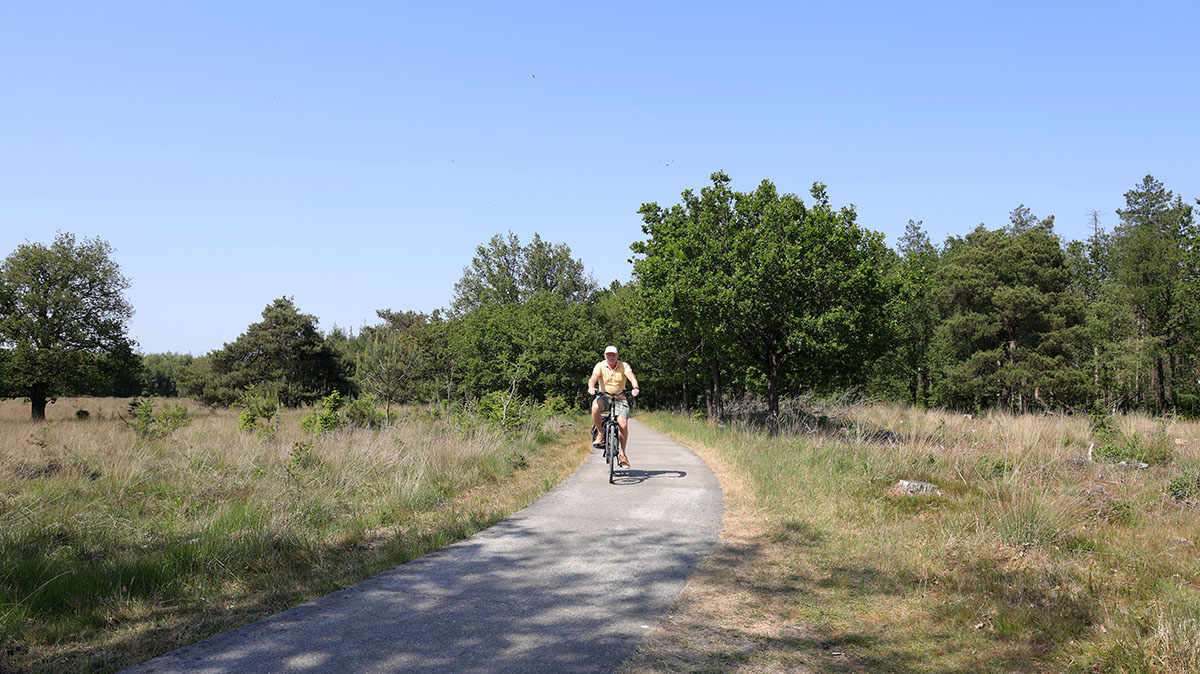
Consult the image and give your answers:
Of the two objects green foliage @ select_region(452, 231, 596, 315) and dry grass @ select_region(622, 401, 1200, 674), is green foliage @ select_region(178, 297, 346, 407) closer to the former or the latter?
green foliage @ select_region(452, 231, 596, 315)

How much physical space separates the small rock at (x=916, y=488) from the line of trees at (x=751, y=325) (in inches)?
398

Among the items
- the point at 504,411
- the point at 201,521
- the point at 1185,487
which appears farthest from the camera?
the point at 504,411

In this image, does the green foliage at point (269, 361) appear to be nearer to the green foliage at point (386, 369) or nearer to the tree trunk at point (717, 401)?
the green foliage at point (386, 369)

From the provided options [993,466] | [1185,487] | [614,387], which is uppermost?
[614,387]

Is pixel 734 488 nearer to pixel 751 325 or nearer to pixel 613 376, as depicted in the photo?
pixel 613 376

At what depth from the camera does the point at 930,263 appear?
60125mm

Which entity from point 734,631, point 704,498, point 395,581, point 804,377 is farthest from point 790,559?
point 804,377

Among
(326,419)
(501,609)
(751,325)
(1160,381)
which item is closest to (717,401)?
(751,325)

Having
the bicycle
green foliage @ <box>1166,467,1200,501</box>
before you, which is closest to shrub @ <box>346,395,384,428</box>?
the bicycle

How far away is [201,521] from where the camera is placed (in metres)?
6.55

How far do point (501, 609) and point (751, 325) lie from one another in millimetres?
17052

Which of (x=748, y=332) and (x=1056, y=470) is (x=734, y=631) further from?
(x=748, y=332)

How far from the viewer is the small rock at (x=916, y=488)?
877 cm

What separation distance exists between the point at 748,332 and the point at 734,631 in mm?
17992
